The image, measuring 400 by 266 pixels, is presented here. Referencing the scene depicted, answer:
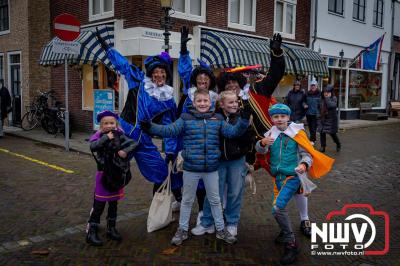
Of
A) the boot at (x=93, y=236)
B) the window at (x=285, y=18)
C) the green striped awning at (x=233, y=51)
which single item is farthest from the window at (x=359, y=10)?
the boot at (x=93, y=236)

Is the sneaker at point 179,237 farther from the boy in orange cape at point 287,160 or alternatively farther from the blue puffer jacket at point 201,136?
the boy in orange cape at point 287,160

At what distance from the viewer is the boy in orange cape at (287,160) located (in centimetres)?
402

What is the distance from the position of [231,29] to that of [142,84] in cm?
1029

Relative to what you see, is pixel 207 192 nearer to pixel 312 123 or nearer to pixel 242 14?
pixel 312 123

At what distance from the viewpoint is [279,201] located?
403 centimetres

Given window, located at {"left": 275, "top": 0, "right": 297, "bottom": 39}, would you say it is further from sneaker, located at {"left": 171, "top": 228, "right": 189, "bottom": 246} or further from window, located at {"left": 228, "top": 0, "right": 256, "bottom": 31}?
sneaker, located at {"left": 171, "top": 228, "right": 189, "bottom": 246}

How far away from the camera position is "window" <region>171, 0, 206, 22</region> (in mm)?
12516

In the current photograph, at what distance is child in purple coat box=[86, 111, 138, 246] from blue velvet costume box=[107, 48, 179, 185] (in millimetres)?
378

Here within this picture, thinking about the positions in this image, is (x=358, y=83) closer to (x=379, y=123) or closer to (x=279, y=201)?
(x=379, y=123)

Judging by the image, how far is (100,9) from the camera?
12.7 meters

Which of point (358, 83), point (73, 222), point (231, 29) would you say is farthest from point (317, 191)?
point (358, 83)

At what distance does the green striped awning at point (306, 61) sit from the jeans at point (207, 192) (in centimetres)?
1212

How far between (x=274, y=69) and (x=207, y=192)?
1.54 metres

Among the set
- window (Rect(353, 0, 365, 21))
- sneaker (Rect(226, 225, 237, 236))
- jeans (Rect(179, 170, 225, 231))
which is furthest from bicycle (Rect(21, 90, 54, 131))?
window (Rect(353, 0, 365, 21))
